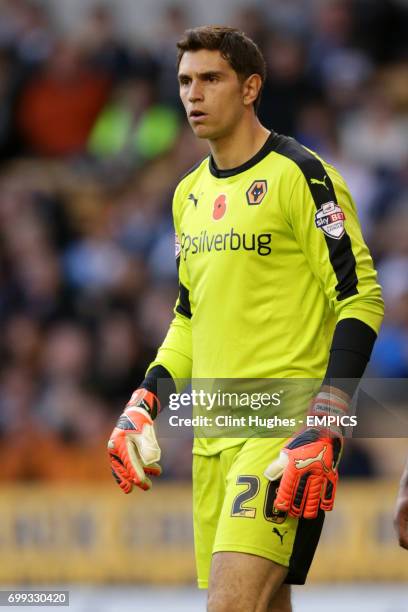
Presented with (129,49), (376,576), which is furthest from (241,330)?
(129,49)

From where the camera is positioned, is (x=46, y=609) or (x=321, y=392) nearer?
(x=321, y=392)

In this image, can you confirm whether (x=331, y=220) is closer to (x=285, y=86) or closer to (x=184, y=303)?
(x=184, y=303)

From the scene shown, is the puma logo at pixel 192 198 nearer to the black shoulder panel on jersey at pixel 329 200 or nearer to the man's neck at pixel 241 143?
the man's neck at pixel 241 143

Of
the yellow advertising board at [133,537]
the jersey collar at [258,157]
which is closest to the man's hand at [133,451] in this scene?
the jersey collar at [258,157]

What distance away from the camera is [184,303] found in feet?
17.8

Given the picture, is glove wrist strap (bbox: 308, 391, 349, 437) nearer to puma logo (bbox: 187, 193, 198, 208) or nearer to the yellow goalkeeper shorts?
the yellow goalkeeper shorts

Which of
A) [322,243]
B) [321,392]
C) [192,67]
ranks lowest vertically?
[321,392]

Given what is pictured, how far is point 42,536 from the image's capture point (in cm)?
938

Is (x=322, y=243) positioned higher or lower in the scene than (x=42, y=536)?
higher

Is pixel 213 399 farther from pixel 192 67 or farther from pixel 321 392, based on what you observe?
pixel 192 67

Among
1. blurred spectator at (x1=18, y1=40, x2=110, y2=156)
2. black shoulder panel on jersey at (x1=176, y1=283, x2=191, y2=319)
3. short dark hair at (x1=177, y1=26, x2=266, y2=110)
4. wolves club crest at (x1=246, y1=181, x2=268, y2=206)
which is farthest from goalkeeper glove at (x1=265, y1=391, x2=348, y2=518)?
blurred spectator at (x1=18, y1=40, x2=110, y2=156)

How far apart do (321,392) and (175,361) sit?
32.8 inches

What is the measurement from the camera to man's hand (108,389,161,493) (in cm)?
498

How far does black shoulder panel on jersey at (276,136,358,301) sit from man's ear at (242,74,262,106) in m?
0.25
